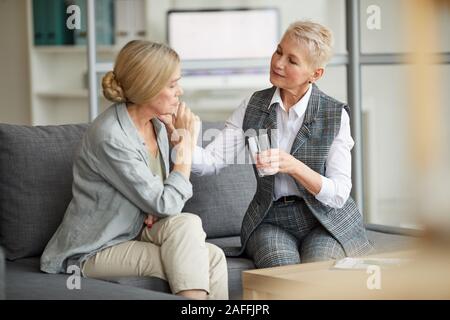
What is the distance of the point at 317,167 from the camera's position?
1974 millimetres

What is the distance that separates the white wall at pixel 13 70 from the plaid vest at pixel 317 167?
164 inches

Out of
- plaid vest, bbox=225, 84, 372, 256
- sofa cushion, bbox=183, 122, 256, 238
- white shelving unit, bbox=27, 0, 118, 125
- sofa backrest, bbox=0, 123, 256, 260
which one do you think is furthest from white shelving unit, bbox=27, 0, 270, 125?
plaid vest, bbox=225, 84, 372, 256

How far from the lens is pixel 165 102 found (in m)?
1.84

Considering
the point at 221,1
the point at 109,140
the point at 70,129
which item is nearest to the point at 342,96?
the point at 221,1

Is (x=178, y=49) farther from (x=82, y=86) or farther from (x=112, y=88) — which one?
(x=112, y=88)

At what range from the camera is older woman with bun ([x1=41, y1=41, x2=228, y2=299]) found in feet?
5.78

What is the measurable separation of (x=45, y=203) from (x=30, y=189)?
5cm

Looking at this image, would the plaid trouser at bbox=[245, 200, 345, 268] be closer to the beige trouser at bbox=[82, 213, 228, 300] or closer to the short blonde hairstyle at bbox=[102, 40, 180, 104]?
the beige trouser at bbox=[82, 213, 228, 300]

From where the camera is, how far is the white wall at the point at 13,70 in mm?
5859

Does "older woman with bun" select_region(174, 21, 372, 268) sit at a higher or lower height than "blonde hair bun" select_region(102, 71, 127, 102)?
lower

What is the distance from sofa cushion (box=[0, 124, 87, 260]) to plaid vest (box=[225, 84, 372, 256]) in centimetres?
49

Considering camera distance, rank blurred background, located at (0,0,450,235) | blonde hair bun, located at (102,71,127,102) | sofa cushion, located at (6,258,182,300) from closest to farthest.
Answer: sofa cushion, located at (6,258,182,300)
blonde hair bun, located at (102,71,127,102)
blurred background, located at (0,0,450,235)
